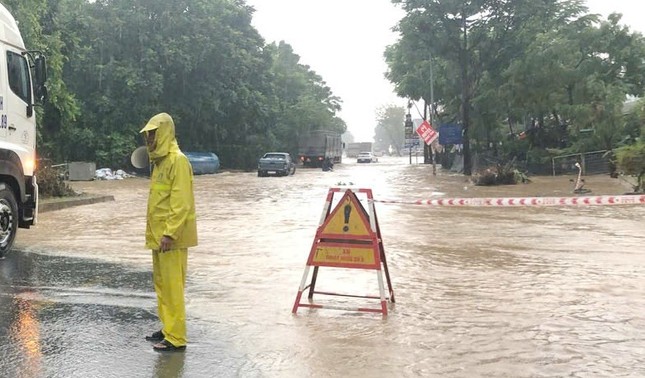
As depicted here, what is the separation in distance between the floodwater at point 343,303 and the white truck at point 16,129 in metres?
0.63

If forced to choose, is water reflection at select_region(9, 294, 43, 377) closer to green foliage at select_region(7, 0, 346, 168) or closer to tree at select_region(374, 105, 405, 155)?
green foliage at select_region(7, 0, 346, 168)

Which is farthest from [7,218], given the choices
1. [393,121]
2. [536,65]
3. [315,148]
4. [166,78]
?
[393,121]

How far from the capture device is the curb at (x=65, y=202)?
16.8 metres

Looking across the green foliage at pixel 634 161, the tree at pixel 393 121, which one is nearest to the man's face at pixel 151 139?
the green foliage at pixel 634 161

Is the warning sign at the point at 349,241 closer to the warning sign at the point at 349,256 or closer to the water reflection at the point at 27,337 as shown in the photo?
the warning sign at the point at 349,256

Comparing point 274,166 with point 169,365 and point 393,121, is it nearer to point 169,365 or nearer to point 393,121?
point 169,365

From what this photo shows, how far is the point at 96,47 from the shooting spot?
41375 millimetres

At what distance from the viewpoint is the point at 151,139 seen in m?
5.13

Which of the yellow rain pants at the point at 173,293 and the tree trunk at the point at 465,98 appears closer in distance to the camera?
the yellow rain pants at the point at 173,293

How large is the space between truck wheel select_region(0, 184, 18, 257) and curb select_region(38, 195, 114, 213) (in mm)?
7526

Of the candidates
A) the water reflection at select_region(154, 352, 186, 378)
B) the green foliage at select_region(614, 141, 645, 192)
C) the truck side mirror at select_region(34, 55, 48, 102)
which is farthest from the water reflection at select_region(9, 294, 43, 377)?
the green foliage at select_region(614, 141, 645, 192)

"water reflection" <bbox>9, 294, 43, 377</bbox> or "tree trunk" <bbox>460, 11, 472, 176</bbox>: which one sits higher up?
"tree trunk" <bbox>460, 11, 472, 176</bbox>

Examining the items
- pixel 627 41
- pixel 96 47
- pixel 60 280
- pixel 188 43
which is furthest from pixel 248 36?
pixel 60 280

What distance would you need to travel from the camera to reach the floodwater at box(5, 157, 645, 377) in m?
4.87
